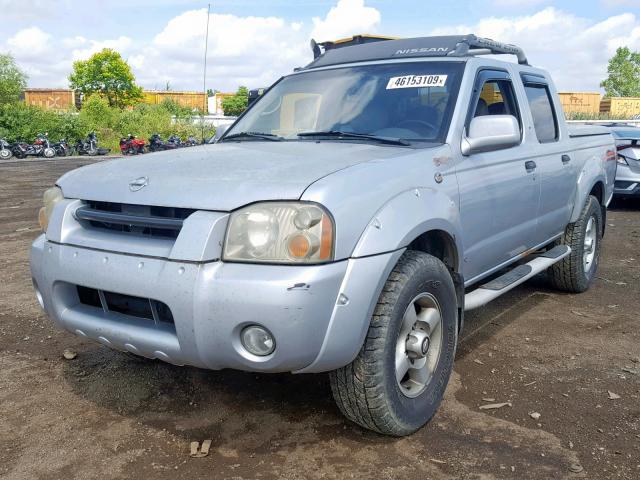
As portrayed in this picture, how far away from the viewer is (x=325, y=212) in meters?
2.33

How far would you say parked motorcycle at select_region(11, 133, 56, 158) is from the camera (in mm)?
24859

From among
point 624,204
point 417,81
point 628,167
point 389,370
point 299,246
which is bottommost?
point 624,204

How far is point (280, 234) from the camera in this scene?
234cm

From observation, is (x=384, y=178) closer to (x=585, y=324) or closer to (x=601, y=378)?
(x=601, y=378)

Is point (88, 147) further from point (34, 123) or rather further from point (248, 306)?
point (248, 306)

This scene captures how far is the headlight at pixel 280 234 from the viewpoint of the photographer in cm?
231

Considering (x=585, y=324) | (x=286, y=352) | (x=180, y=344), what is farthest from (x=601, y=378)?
(x=180, y=344)

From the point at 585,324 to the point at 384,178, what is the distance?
2.62 metres

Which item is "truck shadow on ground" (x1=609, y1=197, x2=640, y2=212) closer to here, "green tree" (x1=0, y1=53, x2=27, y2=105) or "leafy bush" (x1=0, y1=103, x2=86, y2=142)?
"leafy bush" (x1=0, y1=103, x2=86, y2=142)

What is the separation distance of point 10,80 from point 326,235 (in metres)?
40.5

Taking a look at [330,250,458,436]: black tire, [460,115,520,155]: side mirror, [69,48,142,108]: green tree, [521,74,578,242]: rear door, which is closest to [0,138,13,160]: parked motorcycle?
[521,74,578,242]: rear door

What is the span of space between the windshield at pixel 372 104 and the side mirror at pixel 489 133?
0.14m

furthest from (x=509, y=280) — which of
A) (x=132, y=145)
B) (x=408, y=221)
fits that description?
(x=132, y=145)

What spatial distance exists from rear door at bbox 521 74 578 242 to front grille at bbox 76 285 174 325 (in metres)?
2.70
